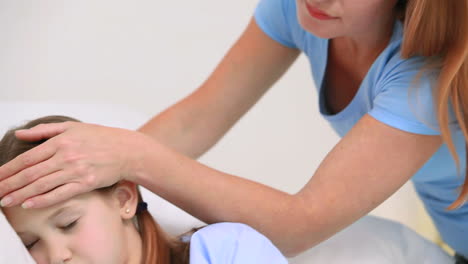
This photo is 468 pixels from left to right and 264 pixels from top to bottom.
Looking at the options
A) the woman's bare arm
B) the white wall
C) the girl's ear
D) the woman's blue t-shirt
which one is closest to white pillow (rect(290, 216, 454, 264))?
the woman's blue t-shirt

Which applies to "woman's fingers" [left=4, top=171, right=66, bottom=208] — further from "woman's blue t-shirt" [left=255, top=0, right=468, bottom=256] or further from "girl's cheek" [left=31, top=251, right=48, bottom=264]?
"woman's blue t-shirt" [left=255, top=0, right=468, bottom=256]

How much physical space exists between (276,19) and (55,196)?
1.80 feet

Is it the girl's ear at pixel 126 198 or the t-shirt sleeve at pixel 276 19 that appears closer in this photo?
the girl's ear at pixel 126 198

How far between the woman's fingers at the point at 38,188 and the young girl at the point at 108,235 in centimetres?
3

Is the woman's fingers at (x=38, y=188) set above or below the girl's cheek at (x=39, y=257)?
above

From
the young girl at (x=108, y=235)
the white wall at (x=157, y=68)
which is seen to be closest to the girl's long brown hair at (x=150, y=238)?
the young girl at (x=108, y=235)

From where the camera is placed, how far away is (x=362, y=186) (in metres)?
1.01

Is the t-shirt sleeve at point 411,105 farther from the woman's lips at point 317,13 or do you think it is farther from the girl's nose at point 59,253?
the girl's nose at point 59,253

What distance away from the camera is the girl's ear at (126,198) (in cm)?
102

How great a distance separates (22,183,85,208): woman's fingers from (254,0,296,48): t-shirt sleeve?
0.52 m

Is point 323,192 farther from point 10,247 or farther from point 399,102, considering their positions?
point 10,247

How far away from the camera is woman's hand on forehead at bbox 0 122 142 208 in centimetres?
89

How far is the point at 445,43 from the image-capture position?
104 centimetres

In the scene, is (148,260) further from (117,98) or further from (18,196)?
(117,98)
